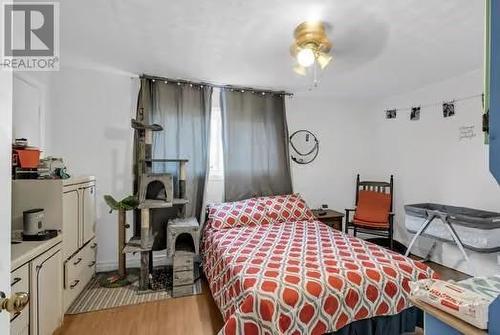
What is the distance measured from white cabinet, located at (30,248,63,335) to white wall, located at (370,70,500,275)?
11.9ft

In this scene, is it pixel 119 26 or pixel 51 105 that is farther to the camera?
pixel 51 105

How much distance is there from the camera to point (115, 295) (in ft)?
8.24

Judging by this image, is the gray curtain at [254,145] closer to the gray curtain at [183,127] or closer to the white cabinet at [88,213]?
the gray curtain at [183,127]

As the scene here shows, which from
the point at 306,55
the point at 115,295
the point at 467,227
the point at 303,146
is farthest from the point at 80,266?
the point at 467,227

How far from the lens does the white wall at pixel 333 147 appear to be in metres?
3.96

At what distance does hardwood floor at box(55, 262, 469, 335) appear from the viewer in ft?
6.60

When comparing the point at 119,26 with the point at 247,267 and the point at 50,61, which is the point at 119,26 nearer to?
the point at 50,61

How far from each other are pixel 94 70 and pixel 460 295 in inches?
138

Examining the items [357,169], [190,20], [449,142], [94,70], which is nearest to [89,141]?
[94,70]

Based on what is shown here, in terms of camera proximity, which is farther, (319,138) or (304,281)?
(319,138)

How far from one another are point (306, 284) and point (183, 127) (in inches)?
92.6

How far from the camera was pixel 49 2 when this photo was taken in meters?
1.75

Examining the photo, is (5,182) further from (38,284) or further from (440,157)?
(440,157)

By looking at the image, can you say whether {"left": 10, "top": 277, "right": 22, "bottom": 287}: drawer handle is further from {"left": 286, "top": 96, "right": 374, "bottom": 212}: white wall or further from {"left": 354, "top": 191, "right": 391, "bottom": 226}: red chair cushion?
{"left": 354, "top": 191, "right": 391, "bottom": 226}: red chair cushion
